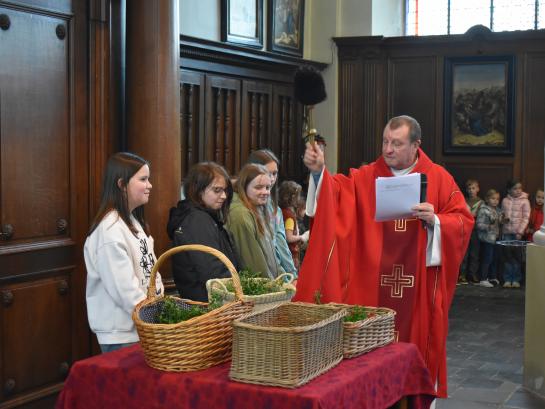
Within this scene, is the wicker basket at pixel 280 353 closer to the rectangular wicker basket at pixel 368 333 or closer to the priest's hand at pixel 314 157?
the rectangular wicker basket at pixel 368 333

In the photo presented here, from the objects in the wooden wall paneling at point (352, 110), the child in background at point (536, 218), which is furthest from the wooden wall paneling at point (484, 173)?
the wooden wall paneling at point (352, 110)

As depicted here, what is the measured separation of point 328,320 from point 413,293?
1887 millimetres

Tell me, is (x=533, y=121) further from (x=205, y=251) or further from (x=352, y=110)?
(x=205, y=251)

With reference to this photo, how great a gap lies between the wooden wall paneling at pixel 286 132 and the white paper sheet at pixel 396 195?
761cm

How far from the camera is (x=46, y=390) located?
551cm

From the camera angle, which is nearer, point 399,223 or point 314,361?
point 314,361

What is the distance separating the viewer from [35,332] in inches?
214

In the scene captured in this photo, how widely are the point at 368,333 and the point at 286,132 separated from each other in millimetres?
9288

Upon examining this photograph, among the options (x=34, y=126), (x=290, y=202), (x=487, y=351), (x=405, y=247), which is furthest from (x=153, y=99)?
(x=487, y=351)

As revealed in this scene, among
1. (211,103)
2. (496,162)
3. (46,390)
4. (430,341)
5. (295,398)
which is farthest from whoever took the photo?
(496,162)

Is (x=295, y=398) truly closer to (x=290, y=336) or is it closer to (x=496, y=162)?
(x=290, y=336)

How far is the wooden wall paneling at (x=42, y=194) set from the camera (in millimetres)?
5195

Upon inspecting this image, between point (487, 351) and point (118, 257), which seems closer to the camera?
point (118, 257)

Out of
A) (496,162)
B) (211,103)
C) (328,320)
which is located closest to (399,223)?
(328,320)
